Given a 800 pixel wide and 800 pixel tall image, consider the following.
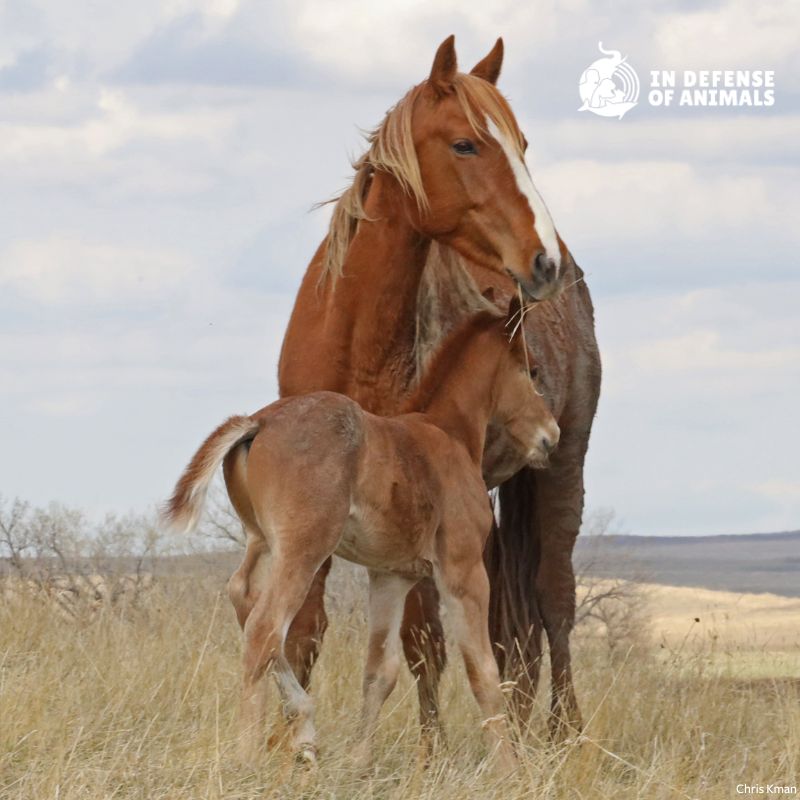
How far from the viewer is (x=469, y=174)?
609 centimetres

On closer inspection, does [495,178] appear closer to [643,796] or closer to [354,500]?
[354,500]

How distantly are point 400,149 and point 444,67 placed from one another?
424mm

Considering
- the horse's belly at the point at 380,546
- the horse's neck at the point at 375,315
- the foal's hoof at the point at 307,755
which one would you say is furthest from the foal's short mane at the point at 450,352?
the foal's hoof at the point at 307,755

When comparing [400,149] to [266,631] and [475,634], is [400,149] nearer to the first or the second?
[475,634]

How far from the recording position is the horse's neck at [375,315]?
6.43 m

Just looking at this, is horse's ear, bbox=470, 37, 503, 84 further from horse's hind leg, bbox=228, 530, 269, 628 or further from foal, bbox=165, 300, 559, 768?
horse's hind leg, bbox=228, 530, 269, 628

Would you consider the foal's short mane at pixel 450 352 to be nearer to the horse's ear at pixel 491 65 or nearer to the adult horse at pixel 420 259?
the adult horse at pixel 420 259

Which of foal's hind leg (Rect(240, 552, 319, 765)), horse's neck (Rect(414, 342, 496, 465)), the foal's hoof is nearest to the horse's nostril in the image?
horse's neck (Rect(414, 342, 496, 465))

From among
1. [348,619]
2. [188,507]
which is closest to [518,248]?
[188,507]

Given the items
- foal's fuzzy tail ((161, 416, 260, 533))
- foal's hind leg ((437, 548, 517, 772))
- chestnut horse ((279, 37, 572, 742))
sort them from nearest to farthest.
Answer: foal's fuzzy tail ((161, 416, 260, 533)), foal's hind leg ((437, 548, 517, 772)), chestnut horse ((279, 37, 572, 742))

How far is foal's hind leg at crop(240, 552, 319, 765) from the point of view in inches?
200

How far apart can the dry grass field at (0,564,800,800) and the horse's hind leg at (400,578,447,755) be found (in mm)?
107

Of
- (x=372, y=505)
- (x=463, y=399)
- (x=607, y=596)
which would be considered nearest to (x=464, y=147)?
(x=463, y=399)

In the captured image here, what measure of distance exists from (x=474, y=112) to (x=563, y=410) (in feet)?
7.14
